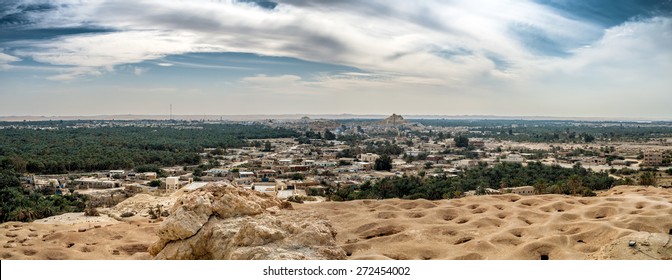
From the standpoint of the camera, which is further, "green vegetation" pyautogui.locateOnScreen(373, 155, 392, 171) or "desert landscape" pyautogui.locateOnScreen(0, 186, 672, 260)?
"green vegetation" pyautogui.locateOnScreen(373, 155, 392, 171)

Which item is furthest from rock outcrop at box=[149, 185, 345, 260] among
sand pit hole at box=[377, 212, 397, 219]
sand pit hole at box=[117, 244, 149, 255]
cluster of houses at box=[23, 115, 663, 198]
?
cluster of houses at box=[23, 115, 663, 198]

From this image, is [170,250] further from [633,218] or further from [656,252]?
[633,218]

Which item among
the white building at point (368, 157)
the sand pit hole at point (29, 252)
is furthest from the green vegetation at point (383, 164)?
the sand pit hole at point (29, 252)

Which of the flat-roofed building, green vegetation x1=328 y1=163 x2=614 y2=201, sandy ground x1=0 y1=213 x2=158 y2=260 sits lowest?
green vegetation x1=328 y1=163 x2=614 y2=201

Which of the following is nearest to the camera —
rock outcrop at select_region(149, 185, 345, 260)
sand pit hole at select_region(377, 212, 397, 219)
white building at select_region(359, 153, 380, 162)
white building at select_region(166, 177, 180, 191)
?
rock outcrop at select_region(149, 185, 345, 260)

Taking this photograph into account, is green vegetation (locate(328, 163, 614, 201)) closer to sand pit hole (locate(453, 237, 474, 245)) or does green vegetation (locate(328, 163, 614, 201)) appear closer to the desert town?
the desert town

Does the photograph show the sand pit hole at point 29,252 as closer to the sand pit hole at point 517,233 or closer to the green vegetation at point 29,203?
the green vegetation at point 29,203

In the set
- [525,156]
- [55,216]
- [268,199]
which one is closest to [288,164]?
[55,216]
